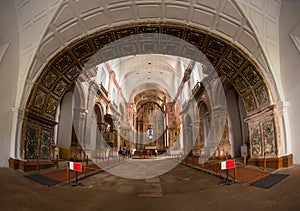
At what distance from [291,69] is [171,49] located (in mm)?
4728

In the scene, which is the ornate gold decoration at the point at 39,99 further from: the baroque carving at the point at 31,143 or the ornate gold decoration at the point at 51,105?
the baroque carving at the point at 31,143

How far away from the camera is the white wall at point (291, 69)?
20.4 feet

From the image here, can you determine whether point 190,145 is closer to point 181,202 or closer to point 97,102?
point 97,102

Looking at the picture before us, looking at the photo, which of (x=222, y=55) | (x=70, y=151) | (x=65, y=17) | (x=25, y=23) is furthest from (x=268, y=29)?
(x=70, y=151)

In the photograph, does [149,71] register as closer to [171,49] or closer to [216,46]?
[171,49]

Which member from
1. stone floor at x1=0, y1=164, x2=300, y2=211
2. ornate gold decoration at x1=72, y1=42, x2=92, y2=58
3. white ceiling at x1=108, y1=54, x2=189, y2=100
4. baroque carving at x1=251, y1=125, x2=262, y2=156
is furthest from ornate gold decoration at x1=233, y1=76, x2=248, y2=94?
white ceiling at x1=108, y1=54, x2=189, y2=100

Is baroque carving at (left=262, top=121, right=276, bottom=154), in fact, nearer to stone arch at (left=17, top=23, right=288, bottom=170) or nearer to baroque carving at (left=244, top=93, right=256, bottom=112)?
stone arch at (left=17, top=23, right=288, bottom=170)

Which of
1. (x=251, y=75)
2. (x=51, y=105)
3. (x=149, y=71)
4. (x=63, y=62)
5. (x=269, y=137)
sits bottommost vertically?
(x=269, y=137)

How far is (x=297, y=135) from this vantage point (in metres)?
6.83

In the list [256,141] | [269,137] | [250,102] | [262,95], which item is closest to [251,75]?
[262,95]

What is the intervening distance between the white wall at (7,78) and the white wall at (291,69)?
26.2 feet

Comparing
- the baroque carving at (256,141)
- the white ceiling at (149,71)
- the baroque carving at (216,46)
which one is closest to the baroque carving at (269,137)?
the baroque carving at (256,141)

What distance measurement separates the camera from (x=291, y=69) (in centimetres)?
688

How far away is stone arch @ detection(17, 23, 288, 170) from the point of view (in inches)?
318
